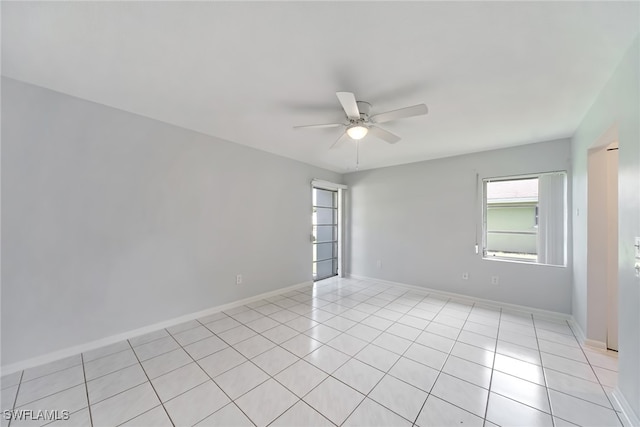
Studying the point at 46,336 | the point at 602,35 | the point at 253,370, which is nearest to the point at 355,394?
the point at 253,370

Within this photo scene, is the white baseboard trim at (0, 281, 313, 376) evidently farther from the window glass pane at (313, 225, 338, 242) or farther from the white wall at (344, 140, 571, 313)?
the white wall at (344, 140, 571, 313)

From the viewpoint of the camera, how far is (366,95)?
1982mm

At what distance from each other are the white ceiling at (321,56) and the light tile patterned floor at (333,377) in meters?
2.33

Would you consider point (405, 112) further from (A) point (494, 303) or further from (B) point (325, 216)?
(B) point (325, 216)

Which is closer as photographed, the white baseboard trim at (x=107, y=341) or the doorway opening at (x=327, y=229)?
the white baseboard trim at (x=107, y=341)

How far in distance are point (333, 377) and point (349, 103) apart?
85.0 inches

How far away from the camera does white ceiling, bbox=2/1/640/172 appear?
1.23 metres

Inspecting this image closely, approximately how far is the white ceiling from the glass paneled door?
2551mm

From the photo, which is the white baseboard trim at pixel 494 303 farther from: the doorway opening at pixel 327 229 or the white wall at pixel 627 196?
the white wall at pixel 627 196

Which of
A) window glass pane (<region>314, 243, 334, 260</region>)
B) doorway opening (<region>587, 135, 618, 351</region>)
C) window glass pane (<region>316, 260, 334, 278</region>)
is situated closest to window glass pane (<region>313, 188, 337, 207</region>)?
window glass pane (<region>314, 243, 334, 260</region>)

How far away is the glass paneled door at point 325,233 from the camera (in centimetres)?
484

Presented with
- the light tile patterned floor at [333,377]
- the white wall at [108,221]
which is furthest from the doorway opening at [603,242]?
the white wall at [108,221]

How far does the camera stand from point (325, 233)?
507cm

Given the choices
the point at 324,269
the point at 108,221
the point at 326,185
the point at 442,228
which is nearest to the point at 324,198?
the point at 326,185
